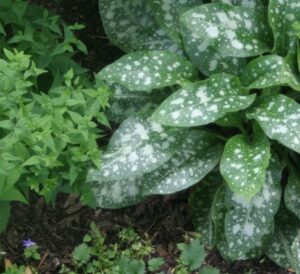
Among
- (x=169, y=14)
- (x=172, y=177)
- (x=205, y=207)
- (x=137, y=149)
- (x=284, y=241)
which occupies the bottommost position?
(x=284, y=241)

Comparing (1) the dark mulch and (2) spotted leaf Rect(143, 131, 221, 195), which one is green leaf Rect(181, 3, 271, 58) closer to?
(2) spotted leaf Rect(143, 131, 221, 195)

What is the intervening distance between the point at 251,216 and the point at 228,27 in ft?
2.85

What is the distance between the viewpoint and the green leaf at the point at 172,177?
314 cm

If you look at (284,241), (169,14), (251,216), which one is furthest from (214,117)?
(284,241)

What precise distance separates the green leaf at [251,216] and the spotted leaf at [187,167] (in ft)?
0.63

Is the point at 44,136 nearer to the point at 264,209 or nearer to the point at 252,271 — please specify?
the point at 264,209

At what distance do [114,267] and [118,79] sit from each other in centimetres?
86

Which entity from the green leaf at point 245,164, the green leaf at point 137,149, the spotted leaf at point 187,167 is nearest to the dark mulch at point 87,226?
the spotted leaf at point 187,167

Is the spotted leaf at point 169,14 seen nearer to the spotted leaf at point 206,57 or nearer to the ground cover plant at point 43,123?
the spotted leaf at point 206,57

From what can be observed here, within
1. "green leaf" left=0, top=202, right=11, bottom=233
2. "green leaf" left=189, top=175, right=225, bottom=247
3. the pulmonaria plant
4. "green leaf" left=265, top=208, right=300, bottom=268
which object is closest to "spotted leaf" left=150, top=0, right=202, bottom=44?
the pulmonaria plant

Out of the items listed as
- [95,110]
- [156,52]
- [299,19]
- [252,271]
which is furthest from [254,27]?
[252,271]

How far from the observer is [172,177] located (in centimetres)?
315

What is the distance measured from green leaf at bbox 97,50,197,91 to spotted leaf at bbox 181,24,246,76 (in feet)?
0.17

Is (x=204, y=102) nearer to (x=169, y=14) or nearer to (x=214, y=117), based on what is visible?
(x=214, y=117)
